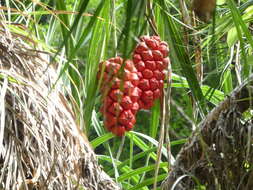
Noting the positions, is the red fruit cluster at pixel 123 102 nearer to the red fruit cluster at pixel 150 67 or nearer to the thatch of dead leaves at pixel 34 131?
the red fruit cluster at pixel 150 67

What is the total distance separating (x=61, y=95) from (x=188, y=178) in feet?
0.83

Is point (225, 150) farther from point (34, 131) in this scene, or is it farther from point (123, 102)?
point (34, 131)

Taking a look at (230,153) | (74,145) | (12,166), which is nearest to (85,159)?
(74,145)

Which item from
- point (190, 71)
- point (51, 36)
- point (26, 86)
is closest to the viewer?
point (190, 71)

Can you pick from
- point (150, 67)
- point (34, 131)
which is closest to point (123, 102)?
point (150, 67)

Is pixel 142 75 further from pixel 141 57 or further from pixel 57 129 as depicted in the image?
pixel 57 129

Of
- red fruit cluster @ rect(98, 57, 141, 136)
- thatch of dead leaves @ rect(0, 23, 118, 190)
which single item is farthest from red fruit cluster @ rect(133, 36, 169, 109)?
thatch of dead leaves @ rect(0, 23, 118, 190)

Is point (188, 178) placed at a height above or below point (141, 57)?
below

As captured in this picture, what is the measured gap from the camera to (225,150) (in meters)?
0.77

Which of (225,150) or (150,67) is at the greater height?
(150,67)

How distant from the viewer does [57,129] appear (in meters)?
0.87

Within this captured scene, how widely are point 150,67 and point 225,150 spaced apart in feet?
0.51

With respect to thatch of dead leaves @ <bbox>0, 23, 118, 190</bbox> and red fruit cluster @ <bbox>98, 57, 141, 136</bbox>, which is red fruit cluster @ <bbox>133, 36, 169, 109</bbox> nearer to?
red fruit cluster @ <bbox>98, 57, 141, 136</bbox>

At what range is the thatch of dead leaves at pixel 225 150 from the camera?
767 millimetres
